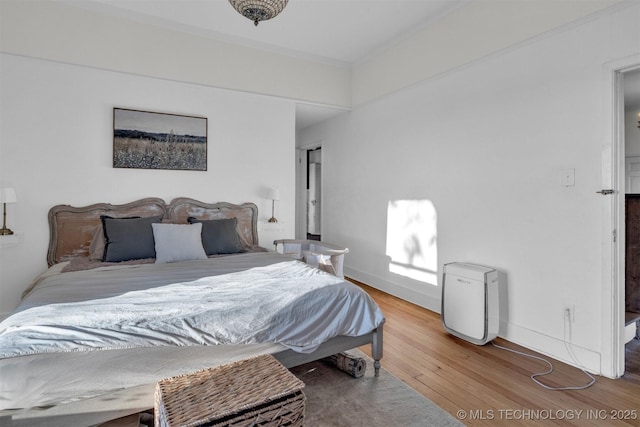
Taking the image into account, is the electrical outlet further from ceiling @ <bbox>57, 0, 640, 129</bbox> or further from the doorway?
ceiling @ <bbox>57, 0, 640, 129</bbox>

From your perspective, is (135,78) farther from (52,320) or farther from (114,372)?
(114,372)

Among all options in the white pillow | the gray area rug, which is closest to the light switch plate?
the gray area rug

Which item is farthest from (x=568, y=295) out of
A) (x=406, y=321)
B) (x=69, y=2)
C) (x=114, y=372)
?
(x=69, y=2)

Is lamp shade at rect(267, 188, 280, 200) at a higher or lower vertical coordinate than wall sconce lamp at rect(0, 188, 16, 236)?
higher

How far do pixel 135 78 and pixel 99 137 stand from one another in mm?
750

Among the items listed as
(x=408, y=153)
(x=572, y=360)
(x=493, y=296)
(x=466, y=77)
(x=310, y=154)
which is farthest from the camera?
(x=310, y=154)

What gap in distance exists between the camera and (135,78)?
142 inches

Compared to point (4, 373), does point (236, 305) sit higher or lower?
higher

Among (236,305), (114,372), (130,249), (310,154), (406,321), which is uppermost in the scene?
(310,154)

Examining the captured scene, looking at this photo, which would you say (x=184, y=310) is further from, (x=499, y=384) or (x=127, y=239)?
(x=499, y=384)

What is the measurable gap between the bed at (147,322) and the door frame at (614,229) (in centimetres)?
157

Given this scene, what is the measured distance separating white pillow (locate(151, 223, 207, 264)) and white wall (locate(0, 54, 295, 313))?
749 millimetres

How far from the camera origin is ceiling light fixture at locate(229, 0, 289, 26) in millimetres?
2193

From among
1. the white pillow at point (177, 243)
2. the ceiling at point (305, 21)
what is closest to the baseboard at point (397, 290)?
the white pillow at point (177, 243)
